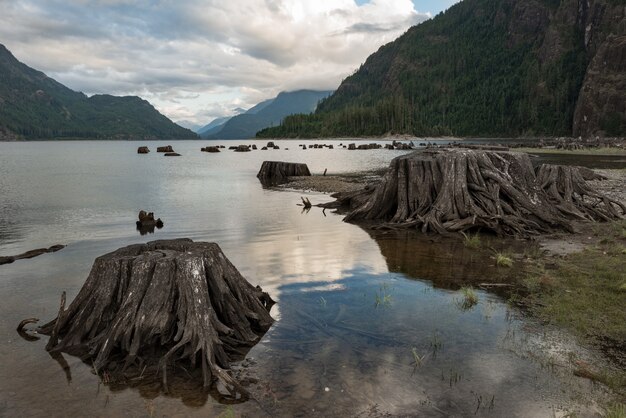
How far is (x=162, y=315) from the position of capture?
7.48 m

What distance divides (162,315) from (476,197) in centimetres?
1485

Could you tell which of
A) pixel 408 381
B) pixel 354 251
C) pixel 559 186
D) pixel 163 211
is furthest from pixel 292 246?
pixel 559 186

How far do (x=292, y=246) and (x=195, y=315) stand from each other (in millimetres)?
8644

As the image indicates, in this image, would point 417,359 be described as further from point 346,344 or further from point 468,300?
point 468,300

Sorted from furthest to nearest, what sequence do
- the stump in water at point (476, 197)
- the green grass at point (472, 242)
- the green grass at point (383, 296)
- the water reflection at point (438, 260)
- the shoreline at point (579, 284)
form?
1. the stump in water at point (476, 197)
2. the green grass at point (472, 242)
3. the water reflection at point (438, 260)
4. the green grass at point (383, 296)
5. the shoreline at point (579, 284)

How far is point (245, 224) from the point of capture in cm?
2084

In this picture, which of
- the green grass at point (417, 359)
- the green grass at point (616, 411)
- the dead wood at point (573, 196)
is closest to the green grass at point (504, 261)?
the green grass at point (417, 359)

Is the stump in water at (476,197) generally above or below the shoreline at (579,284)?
above

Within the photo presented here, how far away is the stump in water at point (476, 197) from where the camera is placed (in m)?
17.6

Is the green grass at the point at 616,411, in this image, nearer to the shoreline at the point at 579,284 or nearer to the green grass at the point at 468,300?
the shoreline at the point at 579,284

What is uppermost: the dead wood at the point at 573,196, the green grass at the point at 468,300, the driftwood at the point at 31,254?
the dead wood at the point at 573,196

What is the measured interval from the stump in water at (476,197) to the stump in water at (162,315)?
11.2 m

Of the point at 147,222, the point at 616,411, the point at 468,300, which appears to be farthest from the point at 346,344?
the point at 147,222

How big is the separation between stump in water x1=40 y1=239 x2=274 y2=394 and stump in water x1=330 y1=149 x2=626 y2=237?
36.7 ft
